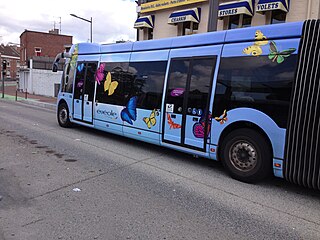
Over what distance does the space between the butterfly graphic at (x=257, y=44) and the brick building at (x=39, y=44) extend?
4550 cm

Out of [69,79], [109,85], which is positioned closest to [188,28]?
[69,79]

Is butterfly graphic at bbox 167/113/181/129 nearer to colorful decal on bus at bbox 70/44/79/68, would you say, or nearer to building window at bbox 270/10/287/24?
colorful decal on bus at bbox 70/44/79/68

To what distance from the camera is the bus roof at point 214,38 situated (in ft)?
15.6

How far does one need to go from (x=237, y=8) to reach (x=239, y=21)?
0.96m

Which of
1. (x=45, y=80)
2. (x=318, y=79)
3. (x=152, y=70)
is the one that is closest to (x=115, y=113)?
(x=152, y=70)

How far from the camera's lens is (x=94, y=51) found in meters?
9.01

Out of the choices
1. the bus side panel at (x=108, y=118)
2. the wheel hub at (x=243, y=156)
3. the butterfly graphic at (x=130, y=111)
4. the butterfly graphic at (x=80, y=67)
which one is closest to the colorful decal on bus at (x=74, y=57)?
the butterfly graphic at (x=80, y=67)

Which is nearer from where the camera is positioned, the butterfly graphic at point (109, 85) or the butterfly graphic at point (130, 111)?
the butterfly graphic at point (130, 111)

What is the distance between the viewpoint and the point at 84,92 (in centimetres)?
918

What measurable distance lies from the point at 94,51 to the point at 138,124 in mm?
3244

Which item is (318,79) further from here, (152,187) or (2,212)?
(2,212)

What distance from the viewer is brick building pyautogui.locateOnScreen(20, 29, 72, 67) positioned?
47125mm

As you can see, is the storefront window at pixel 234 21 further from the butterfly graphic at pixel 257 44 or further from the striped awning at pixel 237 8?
the butterfly graphic at pixel 257 44

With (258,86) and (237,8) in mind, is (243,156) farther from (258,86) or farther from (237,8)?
(237,8)
